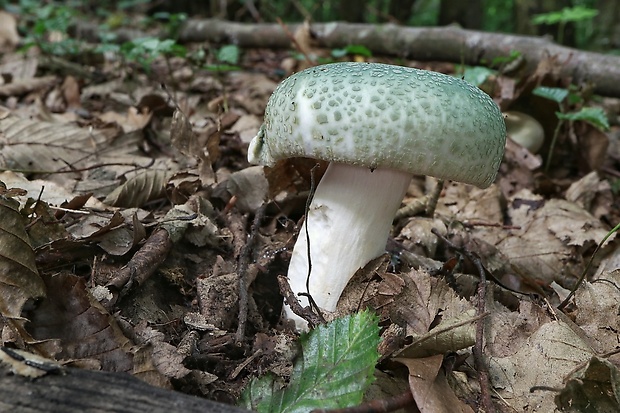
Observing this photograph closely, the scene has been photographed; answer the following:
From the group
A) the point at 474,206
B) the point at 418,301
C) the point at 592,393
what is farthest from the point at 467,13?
the point at 592,393

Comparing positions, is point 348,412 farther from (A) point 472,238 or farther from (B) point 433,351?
(A) point 472,238

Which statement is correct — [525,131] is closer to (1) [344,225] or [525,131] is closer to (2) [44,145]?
(1) [344,225]

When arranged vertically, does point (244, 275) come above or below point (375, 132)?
below

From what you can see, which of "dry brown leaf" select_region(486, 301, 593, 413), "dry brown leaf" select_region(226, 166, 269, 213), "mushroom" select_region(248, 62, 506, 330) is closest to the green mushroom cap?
"mushroom" select_region(248, 62, 506, 330)

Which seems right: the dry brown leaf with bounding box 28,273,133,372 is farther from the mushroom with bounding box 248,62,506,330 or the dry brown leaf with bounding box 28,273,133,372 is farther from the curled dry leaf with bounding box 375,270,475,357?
the curled dry leaf with bounding box 375,270,475,357

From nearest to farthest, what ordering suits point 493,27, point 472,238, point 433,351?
point 433,351
point 472,238
point 493,27

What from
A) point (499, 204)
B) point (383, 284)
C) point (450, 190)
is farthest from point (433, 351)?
point (450, 190)
